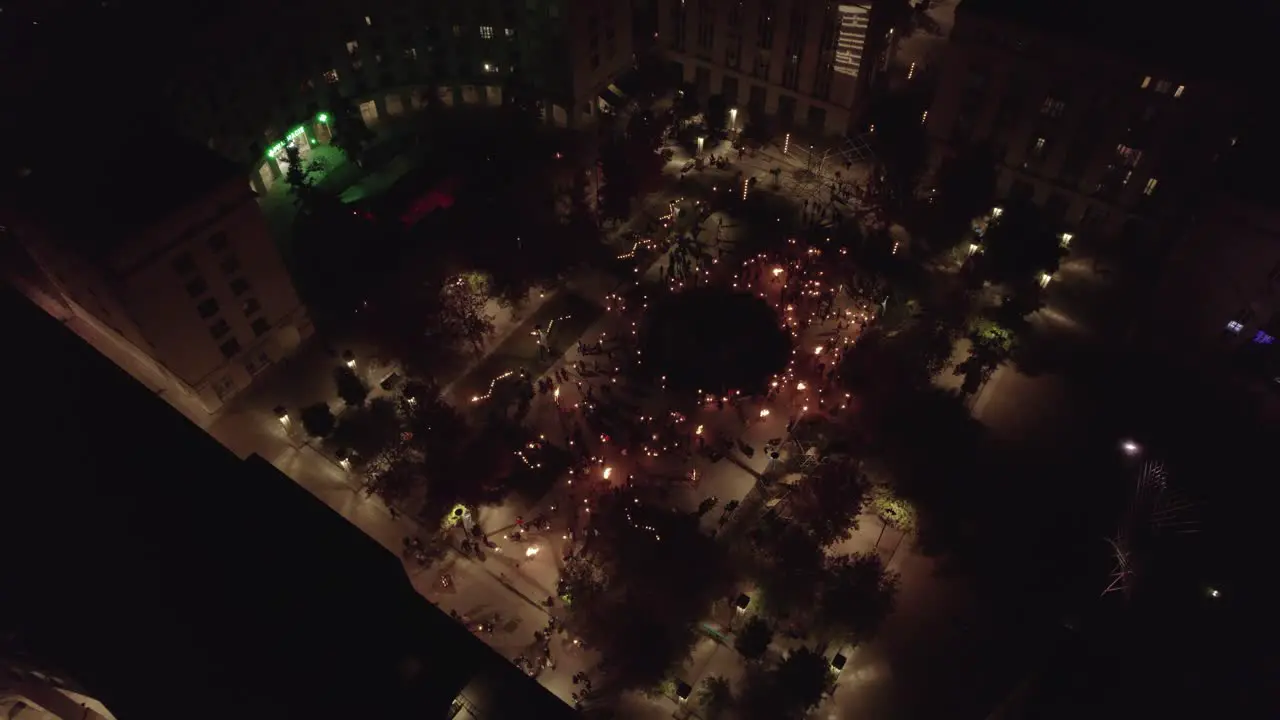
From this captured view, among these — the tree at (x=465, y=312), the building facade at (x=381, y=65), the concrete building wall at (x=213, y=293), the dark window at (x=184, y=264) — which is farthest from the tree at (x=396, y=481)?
the building facade at (x=381, y=65)

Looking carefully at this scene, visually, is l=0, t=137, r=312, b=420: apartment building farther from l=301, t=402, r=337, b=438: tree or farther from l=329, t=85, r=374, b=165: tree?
l=329, t=85, r=374, b=165: tree

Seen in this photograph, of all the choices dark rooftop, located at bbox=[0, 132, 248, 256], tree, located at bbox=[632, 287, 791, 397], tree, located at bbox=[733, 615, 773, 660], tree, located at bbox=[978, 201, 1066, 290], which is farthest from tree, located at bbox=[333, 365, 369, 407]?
tree, located at bbox=[978, 201, 1066, 290]

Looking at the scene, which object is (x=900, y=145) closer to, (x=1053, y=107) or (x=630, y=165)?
(x=1053, y=107)

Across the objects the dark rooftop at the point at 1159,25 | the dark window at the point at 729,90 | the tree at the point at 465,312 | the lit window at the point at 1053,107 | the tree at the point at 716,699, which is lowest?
the tree at the point at 716,699

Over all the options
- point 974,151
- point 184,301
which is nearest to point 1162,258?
point 974,151

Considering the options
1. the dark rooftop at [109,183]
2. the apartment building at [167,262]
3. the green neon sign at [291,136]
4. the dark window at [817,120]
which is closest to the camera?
the dark rooftop at [109,183]

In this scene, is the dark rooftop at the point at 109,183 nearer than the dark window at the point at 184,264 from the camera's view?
Yes

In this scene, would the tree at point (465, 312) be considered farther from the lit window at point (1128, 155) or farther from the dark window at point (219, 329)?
the lit window at point (1128, 155)

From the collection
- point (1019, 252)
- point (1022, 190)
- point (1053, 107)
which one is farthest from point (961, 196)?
point (1053, 107)
